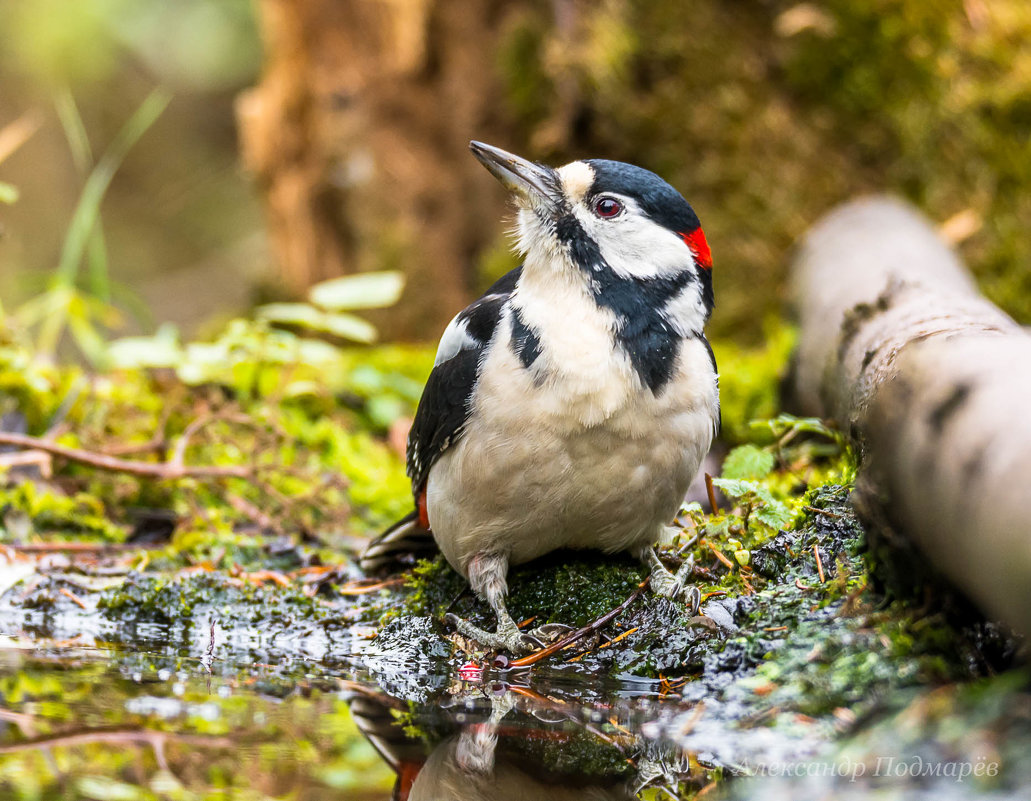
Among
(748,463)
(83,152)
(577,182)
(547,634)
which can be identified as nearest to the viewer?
(547,634)

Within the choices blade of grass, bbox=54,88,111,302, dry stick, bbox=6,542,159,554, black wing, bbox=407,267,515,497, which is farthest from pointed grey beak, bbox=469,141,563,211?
blade of grass, bbox=54,88,111,302

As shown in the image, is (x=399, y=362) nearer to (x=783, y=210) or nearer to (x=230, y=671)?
(x=783, y=210)

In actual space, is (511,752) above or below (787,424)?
below

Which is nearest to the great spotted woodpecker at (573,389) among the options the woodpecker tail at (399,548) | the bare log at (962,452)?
the woodpecker tail at (399,548)

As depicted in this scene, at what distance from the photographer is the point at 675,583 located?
2977 millimetres

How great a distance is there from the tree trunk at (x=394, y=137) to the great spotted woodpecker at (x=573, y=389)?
449 centimetres

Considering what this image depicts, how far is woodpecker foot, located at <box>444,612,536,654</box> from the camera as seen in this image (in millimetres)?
2971

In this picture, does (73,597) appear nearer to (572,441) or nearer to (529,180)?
(572,441)

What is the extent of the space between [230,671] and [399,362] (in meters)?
4.01

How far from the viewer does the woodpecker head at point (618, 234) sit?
3.19 metres

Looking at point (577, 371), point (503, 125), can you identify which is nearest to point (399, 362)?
point (503, 125)

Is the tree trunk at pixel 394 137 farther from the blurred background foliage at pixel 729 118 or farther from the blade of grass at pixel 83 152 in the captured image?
the blade of grass at pixel 83 152

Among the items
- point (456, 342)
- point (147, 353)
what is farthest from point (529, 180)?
point (147, 353)

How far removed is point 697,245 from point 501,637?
4.76ft
